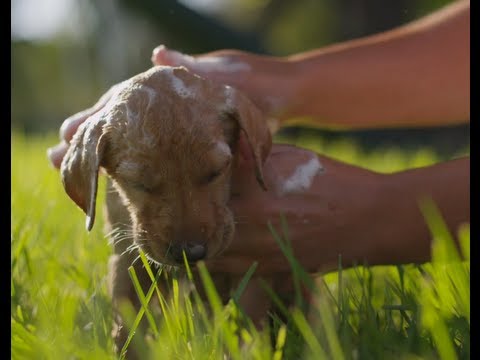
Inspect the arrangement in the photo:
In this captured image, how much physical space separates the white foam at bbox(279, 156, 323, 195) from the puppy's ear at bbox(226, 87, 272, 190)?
0.37 feet

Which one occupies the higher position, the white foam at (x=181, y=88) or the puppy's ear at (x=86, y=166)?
the white foam at (x=181, y=88)

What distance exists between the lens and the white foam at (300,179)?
234cm

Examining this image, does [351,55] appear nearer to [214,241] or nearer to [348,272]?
[348,272]

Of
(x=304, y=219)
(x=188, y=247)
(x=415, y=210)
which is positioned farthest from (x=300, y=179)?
(x=188, y=247)

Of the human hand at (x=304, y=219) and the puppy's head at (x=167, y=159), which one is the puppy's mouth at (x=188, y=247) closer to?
the puppy's head at (x=167, y=159)

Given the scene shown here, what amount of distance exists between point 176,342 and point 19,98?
22.7 metres

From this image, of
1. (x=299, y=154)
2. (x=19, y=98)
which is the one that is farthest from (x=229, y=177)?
(x=19, y=98)

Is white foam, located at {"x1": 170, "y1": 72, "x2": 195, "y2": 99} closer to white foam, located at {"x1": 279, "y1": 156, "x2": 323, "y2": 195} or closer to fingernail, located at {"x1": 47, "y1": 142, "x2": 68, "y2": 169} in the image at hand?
white foam, located at {"x1": 279, "y1": 156, "x2": 323, "y2": 195}

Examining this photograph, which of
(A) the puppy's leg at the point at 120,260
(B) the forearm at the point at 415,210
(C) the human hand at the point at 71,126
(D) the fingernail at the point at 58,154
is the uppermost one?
(C) the human hand at the point at 71,126

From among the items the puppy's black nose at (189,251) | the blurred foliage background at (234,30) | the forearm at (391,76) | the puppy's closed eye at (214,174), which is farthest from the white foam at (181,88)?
the blurred foliage background at (234,30)

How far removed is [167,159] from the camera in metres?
2.16

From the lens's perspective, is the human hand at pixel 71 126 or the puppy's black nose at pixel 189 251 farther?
the human hand at pixel 71 126

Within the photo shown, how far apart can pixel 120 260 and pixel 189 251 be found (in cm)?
42

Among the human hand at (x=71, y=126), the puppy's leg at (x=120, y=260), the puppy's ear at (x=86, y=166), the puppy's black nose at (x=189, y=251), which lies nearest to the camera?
the puppy's black nose at (x=189, y=251)
